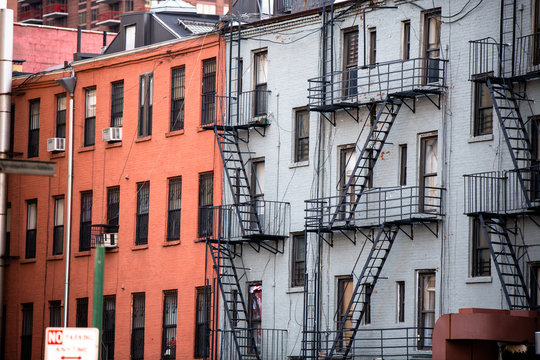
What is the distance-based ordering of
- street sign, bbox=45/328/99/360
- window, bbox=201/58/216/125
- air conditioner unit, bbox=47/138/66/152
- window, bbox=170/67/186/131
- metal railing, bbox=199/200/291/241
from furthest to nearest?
air conditioner unit, bbox=47/138/66/152, window, bbox=170/67/186/131, window, bbox=201/58/216/125, metal railing, bbox=199/200/291/241, street sign, bbox=45/328/99/360

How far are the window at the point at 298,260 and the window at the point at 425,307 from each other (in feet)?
18.1

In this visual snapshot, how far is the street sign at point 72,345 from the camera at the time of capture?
12.5m

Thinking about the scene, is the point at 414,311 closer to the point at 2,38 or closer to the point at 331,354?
the point at 331,354

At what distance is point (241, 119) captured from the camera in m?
42.5

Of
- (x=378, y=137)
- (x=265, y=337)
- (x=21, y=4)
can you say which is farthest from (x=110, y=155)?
(x=21, y=4)

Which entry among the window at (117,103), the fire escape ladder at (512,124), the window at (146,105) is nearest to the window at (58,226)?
the window at (117,103)

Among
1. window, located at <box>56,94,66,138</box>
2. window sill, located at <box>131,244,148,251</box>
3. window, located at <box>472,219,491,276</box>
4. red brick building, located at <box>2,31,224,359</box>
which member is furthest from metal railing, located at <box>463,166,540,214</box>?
window, located at <box>56,94,66,138</box>

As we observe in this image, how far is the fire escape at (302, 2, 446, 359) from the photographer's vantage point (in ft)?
115

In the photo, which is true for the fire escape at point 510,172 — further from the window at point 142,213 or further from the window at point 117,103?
the window at point 117,103

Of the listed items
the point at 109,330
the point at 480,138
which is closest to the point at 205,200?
the point at 109,330

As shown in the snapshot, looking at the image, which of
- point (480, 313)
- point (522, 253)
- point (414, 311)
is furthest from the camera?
point (414, 311)

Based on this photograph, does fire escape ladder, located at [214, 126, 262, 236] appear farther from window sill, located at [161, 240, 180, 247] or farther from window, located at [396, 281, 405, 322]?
window, located at [396, 281, 405, 322]

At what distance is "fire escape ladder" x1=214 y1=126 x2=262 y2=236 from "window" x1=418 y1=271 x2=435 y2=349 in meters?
7.34

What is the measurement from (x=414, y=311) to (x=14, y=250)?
22451 mm
